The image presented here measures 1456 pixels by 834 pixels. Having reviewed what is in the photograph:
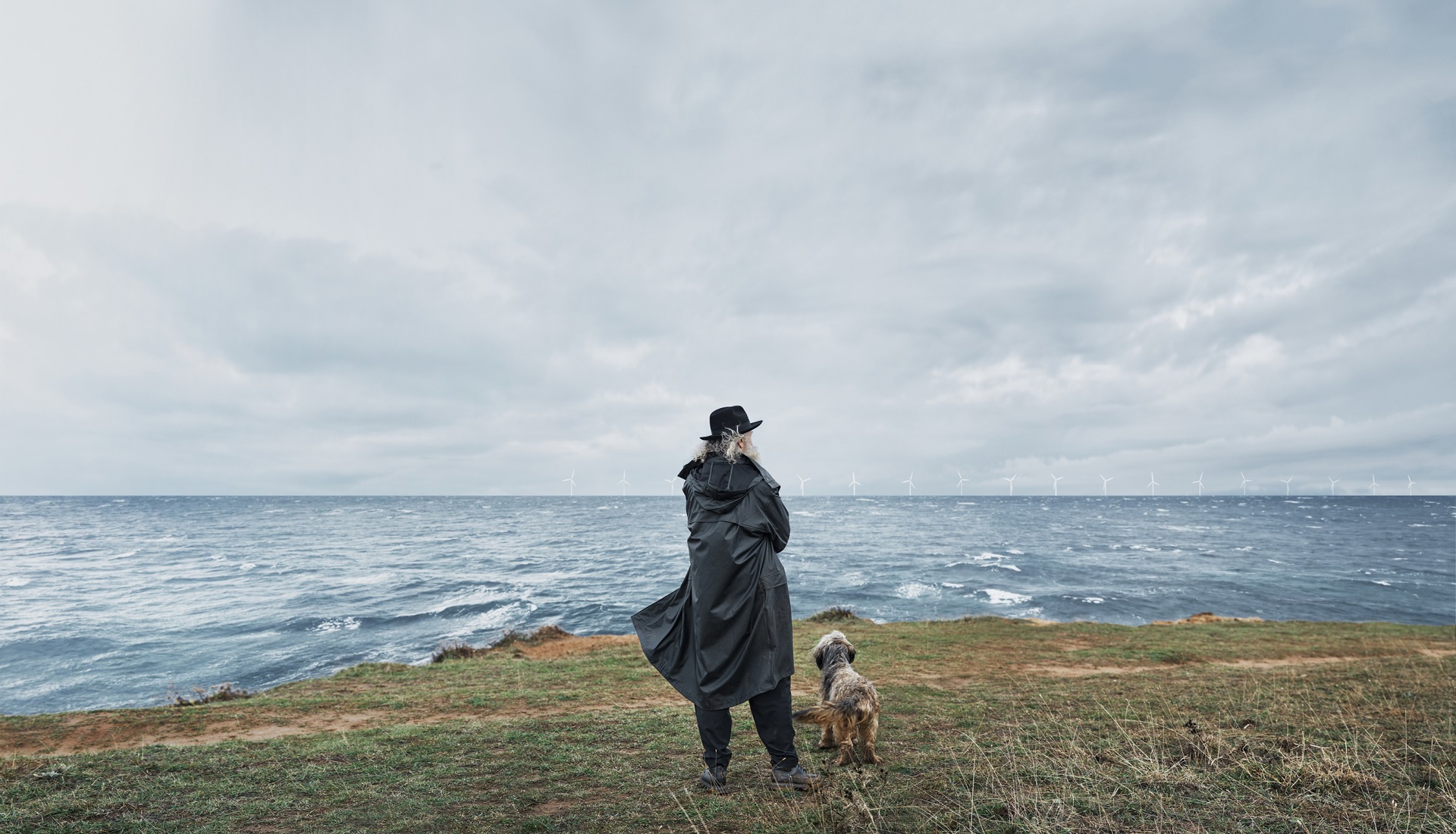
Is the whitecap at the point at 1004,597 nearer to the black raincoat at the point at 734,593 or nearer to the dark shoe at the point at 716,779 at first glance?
the dark shoe at the point at 716,779

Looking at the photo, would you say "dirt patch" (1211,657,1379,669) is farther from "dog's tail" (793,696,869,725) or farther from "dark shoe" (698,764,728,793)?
"dark shoe" (698,764,728,793)

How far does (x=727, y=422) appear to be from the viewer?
5148mm

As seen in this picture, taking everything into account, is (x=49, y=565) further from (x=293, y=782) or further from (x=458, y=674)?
(x=293, y=782)

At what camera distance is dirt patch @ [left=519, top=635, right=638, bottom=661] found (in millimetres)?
16284

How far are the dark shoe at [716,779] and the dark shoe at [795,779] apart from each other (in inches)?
16.3

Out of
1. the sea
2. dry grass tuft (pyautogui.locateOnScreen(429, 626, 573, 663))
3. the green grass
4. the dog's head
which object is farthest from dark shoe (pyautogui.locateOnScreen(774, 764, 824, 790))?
the sea

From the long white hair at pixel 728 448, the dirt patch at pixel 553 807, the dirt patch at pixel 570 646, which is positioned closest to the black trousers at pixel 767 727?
the dirt patch at pixel 553 807

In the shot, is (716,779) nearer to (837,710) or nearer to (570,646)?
(837,710)

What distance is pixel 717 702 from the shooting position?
15.7ft

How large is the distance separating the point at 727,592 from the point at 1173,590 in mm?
42269

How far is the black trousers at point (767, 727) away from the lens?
489 cm

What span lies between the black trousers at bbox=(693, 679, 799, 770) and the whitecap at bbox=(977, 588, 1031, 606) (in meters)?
30.3

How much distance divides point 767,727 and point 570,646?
14.2m

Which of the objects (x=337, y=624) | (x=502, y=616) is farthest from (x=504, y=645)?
(x=337, y=624)
